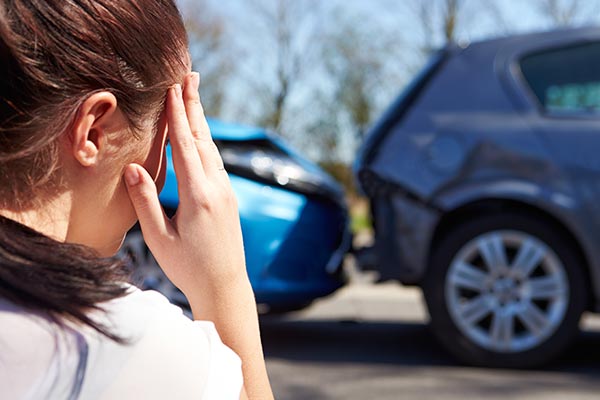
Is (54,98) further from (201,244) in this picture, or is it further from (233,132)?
(233,132)

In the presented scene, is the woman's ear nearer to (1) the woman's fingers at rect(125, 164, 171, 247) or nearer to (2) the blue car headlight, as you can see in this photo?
(1) the woman's fingers at rect(125, 164, 171, 247)

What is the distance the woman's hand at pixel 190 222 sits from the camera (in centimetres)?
92

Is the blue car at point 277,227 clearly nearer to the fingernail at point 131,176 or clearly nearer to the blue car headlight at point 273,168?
the blue car headlight at point 273,168

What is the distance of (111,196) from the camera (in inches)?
35.3

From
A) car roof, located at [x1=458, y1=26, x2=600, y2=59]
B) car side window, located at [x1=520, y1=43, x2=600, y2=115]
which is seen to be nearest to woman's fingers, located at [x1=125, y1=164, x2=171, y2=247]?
car side window, located at [x1=520, y1=43, x2=600, y2=115]

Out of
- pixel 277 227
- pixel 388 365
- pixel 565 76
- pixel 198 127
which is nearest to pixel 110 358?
pixel 198 127

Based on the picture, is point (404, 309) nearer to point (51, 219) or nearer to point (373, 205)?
point (373, 205)

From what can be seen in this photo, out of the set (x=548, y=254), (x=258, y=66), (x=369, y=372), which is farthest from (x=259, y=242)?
(x=258, y=66)

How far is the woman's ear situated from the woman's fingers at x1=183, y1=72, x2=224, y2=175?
139mm

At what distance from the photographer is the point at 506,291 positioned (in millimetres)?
3859

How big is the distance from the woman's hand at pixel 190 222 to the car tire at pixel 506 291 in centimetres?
305

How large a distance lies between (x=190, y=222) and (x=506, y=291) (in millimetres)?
3147

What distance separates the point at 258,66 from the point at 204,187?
21177 millimetres

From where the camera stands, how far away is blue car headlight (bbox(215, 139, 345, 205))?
159 inches
